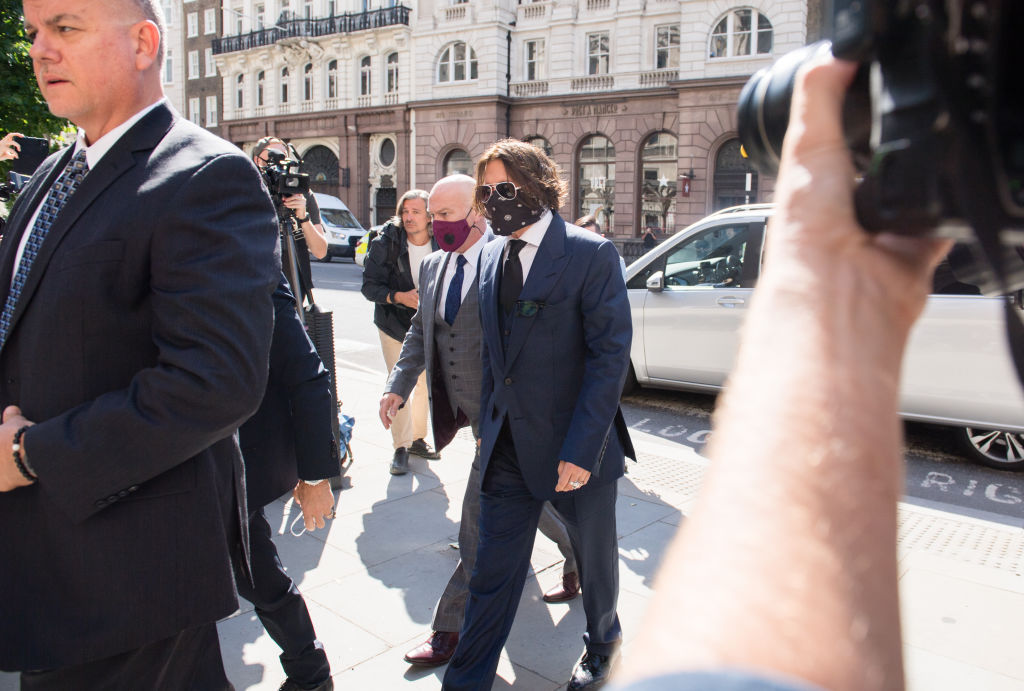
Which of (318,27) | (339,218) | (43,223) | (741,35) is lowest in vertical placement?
(43,223)

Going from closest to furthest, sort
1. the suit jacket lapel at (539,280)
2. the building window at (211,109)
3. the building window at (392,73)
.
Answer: the suit jacket lapel at (539,280) → the building window at (392,73) → the building window at (211,109)

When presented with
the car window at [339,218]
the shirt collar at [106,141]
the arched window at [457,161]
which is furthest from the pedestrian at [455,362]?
the arched window at [457,161]

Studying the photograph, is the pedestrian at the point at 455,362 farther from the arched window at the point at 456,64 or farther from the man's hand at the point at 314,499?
the arched window at the point at 456,64

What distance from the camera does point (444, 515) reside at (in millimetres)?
4844

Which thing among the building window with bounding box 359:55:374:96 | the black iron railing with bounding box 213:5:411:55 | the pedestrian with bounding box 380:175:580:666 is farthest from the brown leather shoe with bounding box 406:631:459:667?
the building window with bounding box 359:55:374:96

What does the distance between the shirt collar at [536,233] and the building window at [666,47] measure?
1088 inches

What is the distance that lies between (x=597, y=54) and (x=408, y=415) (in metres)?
27.7

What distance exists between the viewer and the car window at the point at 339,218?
96.5 ft

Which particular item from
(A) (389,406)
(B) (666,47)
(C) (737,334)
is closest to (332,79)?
(B) (666,47)

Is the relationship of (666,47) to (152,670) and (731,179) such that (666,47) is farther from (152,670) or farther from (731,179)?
(152,670)

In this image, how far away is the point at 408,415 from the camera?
5707 mm

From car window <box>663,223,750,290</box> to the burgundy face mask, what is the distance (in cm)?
366

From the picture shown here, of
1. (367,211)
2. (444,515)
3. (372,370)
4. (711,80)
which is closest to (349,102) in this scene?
(367,211)

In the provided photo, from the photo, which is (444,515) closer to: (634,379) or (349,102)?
(634,379)
